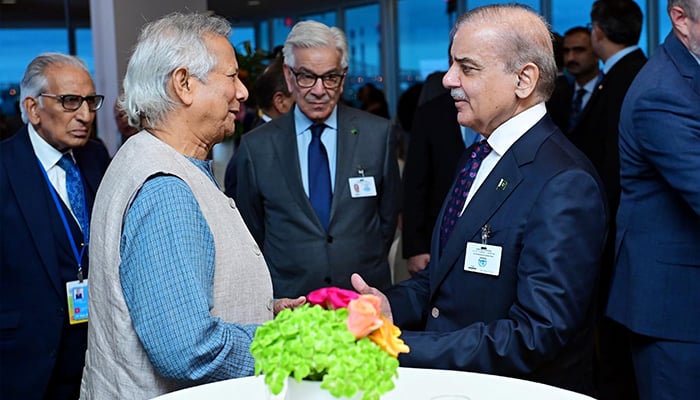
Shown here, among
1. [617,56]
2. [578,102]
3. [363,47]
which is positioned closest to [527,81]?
[617,56]

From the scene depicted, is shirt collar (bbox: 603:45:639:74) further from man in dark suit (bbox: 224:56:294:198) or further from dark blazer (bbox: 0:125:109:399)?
dark blazer (bbox: 0:125:109:399)

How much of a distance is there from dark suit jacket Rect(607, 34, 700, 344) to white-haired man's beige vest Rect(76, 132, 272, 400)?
1327 mm

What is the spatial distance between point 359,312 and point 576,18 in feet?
35.7

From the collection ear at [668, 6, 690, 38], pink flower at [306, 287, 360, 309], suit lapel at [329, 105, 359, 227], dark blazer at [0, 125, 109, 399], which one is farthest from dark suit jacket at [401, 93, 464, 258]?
pink flower at [306, 287, 360, 309]

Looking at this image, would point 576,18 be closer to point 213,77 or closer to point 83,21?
point 83,21

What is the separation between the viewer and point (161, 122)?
2180 mm

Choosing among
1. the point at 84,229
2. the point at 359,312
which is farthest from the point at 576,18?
the point at 359,312

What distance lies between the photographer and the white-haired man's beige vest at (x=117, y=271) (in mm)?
2045

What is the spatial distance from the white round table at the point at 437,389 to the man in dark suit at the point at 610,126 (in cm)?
255

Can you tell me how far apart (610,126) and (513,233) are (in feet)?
8.16

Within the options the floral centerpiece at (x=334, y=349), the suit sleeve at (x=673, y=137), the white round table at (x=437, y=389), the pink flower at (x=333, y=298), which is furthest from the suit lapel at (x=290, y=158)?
the floral centerpiece at (x=334, y=349)

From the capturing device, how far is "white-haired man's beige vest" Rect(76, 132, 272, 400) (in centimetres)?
204

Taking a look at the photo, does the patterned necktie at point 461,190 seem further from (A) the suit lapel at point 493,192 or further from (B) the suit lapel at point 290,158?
(B) the suit lapel at point 290,158

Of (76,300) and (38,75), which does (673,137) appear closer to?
(76,300)
